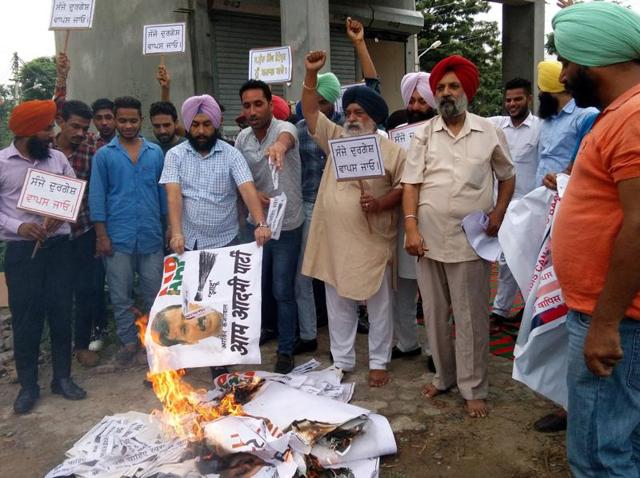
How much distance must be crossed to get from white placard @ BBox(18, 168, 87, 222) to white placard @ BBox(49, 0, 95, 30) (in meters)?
2.54

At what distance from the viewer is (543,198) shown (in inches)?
128

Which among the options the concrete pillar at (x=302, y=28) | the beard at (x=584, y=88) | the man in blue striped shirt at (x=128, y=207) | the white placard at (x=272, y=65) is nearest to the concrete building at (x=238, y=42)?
the concrete pillar at (x=302, y=28)

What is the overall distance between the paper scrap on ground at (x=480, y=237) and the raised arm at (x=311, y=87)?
132 centimetres

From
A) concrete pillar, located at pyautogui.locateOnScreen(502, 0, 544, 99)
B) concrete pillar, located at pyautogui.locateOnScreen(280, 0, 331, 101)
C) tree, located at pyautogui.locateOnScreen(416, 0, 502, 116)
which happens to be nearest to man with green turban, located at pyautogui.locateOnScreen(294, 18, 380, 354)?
concrete pillar, located at pyautogui.locateOnScreen(280, 0, 331, 101)

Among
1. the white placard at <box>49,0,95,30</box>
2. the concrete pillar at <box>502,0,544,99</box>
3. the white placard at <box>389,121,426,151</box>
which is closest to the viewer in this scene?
the white placard at <box>389,121,426,151</box>

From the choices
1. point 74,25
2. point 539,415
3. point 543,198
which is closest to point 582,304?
point 543,198

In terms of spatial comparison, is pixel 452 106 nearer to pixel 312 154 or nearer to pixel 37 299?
pixel 312 154

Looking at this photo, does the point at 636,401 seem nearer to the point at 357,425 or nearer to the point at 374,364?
the point at 357,425

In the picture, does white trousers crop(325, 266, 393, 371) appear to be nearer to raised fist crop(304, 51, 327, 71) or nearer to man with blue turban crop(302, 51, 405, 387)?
man with blue turban crop(302, 51, 405, 387)

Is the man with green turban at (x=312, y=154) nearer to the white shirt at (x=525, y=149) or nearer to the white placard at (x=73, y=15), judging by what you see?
the white shirt at (x=525, y=149)

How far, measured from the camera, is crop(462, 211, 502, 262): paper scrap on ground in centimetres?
356

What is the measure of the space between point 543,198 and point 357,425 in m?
1.70

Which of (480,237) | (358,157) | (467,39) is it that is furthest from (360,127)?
(467,39)

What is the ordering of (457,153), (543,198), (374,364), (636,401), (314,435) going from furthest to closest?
(374,364)
(457,153)
(543,198)
(314,435)
(636,401)
